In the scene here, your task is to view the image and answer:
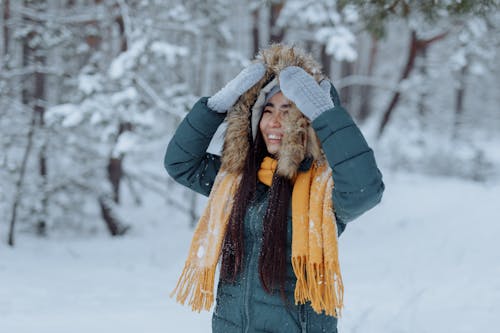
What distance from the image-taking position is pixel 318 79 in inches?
92.7

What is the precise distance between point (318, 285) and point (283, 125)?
784 millimetres

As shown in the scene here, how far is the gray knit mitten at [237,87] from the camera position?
2.38m

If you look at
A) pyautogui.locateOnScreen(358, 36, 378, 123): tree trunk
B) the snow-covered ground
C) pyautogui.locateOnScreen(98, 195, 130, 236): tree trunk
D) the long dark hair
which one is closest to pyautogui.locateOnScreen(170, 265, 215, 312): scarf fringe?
the long dark hair

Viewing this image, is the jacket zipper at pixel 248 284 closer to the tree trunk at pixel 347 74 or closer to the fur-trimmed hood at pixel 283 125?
the fur-trimmed hood at pixel 283 125

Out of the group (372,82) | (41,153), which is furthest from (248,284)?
(372,82)

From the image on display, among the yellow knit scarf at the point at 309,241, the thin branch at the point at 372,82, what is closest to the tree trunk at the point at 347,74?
the thin branch at the point at 372,82

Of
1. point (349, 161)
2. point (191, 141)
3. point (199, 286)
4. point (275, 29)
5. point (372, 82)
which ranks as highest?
point (372, 82)

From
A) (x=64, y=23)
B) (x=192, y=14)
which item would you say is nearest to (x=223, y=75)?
(x=192, y=14)

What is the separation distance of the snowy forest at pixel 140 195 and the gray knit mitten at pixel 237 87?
1969 millimetres

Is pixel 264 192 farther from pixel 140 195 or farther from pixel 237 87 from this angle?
pixel 140 195

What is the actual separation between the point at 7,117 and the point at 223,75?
1212 cm

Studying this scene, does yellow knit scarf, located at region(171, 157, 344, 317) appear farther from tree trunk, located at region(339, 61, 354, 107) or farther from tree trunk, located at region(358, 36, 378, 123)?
tree trunk, located at region(358, 36, 378, 123)

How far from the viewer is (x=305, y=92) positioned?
2.14 meters

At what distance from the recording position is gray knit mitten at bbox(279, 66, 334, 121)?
211 centimetres
